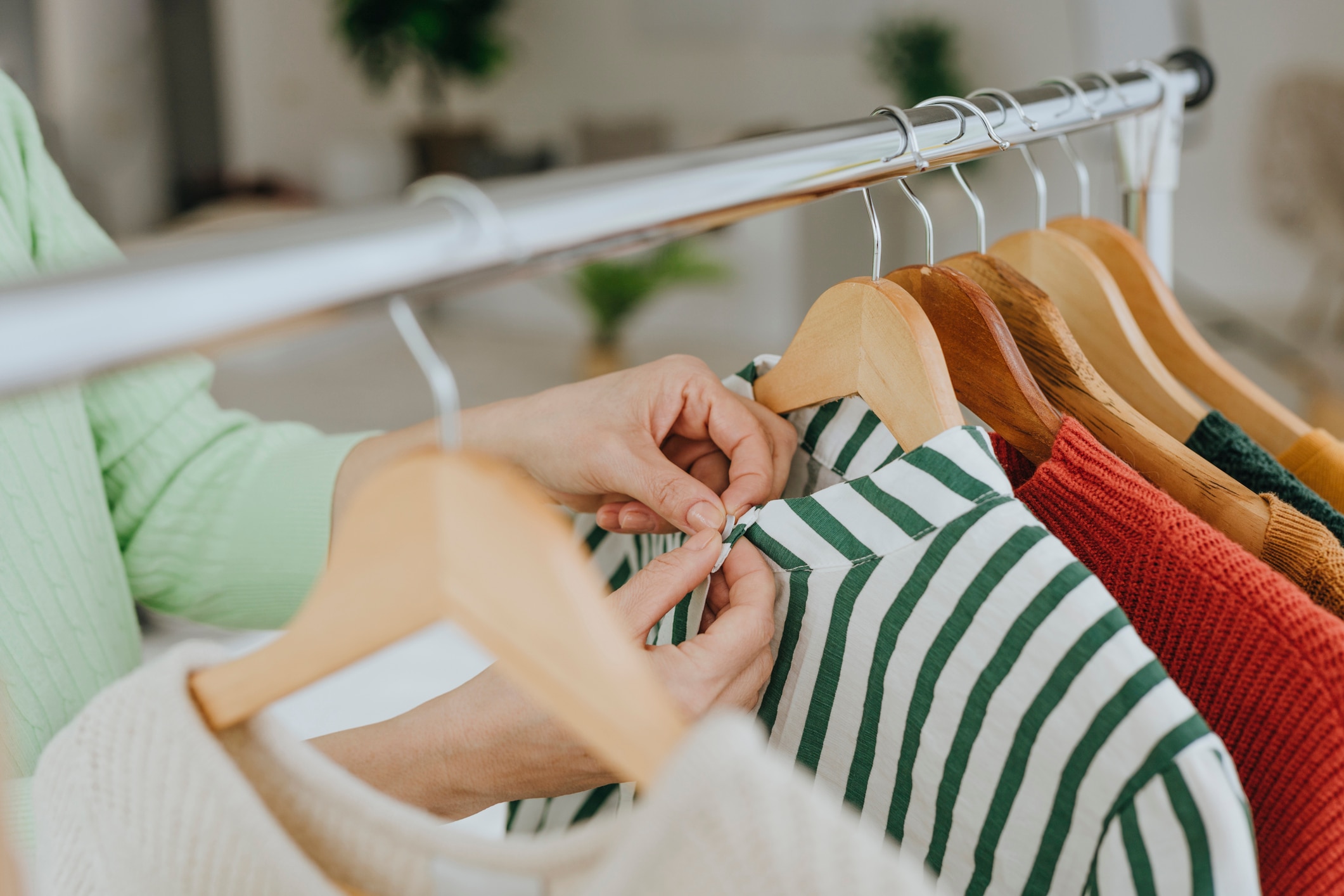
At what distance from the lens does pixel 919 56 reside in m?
4.13

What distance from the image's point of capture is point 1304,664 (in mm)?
377

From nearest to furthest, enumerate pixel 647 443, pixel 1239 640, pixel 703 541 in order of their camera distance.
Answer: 1. pixel 1239 640
2. pixel 703 541
3. pixel 647 443

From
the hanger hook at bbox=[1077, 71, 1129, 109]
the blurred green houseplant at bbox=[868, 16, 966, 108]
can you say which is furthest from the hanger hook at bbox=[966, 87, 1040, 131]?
the blurred green houseplant at bbox=[868, 16, 966, 108]

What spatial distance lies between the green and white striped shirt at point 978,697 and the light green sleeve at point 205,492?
→ 13.6 inches

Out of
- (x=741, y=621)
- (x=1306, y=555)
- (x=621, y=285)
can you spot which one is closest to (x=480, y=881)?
(x=741, y=621)

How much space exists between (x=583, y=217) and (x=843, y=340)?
0.25 meters

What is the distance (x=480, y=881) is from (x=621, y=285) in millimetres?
3946

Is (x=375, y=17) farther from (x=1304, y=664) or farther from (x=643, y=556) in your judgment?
(x=1304, y=664)

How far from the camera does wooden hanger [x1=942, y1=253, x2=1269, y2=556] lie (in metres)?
0.49

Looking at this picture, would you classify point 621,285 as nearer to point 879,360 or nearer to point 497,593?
point 879,360

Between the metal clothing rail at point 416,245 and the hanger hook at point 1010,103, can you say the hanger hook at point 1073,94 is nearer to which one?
the hanger hook at point 1010,103

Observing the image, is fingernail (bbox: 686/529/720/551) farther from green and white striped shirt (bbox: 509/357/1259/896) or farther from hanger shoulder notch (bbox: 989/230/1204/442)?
hanger shoulder notch (bbox: 989/230/1204/442)

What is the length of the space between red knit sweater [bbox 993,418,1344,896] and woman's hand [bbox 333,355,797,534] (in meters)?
→ 0.18

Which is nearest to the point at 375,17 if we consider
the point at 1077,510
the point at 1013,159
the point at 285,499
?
the point at 1013,159
